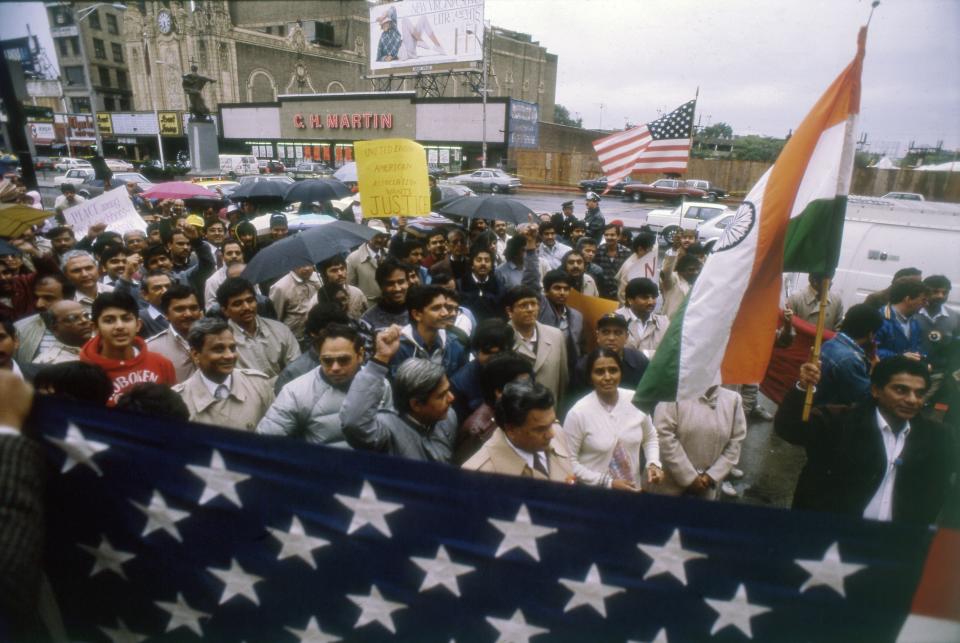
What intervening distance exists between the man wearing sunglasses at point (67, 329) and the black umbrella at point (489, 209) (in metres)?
4.05

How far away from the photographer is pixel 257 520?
A: 7.10 feet

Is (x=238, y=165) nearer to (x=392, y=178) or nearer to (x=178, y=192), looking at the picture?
(x=178, y=192)

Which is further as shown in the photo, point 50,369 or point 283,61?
point 283,61

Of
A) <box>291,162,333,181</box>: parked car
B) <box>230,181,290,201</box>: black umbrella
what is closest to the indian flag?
<box>230,181,290,201</box>: black umbrella

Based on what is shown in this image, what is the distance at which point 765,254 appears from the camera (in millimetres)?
2453

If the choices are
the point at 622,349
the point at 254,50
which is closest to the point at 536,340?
the point at 622,349

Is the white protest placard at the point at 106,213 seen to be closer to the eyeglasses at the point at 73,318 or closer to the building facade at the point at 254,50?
the eyeglasses at the point at 73,318

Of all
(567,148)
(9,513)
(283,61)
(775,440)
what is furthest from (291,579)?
(283,61)

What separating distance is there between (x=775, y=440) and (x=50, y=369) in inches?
218

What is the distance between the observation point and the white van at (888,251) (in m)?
6.56

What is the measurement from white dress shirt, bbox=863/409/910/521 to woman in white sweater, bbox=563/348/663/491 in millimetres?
959

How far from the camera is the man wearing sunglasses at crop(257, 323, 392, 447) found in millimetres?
2803

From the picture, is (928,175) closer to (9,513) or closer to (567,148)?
(567,148)

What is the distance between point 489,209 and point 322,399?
4.63 metres
